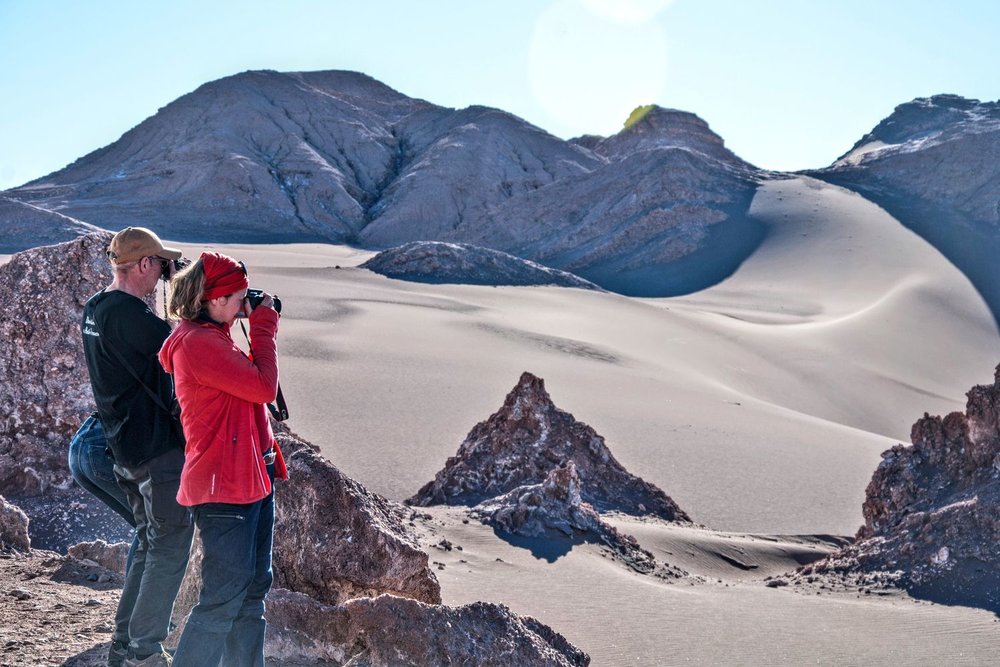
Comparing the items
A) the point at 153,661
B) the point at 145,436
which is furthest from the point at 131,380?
the point at 153,661

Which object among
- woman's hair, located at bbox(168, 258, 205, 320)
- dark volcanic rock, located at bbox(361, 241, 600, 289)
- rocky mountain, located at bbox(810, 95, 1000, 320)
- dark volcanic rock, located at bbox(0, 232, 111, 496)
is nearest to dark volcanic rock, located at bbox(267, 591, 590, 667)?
woman's hair, located at bbox(168, 258, 205, 320)

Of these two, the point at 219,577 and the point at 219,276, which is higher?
the point at 219,276

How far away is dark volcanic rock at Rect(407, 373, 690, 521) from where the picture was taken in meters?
7.36

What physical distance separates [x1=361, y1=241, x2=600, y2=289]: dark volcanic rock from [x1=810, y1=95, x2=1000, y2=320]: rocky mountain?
17.1 metres

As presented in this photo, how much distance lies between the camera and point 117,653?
3217mm

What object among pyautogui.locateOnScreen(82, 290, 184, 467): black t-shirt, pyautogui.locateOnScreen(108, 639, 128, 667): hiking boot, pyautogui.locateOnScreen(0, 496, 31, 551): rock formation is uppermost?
pyautogui.locateOnScreen(82, 290, 184, 467): black t-shirt

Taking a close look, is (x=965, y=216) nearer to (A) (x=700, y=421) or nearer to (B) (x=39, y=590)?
(A) (x=700, y=421)

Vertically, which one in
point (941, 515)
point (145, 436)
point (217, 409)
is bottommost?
point (941, 515)

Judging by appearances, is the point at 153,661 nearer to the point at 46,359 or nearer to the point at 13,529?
the point at 13,529

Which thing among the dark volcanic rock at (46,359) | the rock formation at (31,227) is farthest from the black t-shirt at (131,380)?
the rock formation at (31,227)

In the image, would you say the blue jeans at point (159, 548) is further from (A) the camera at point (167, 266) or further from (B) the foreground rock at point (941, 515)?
(B) the foreground rock at point (941, 515)

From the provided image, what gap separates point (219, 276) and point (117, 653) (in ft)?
4.49

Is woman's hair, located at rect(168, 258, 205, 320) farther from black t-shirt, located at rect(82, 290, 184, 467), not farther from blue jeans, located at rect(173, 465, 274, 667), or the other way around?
blue jeans, located at rect(173, 465, 274, 667)

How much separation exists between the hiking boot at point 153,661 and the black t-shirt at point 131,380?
0.64 metres
